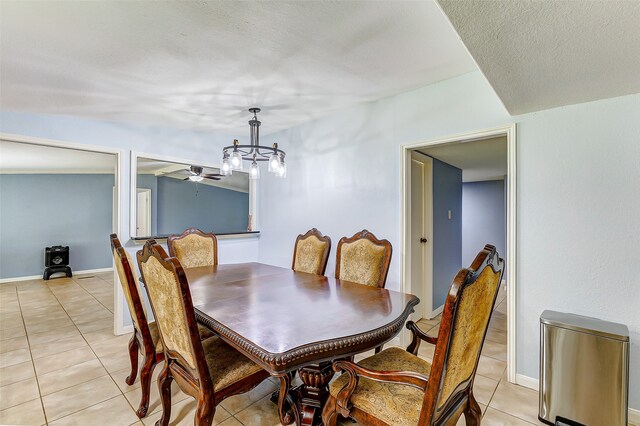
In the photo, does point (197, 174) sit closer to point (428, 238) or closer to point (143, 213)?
point (143, 213)

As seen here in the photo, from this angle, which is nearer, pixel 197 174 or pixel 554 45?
pixel 554 45

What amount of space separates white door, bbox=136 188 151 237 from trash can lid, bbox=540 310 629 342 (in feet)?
13.1

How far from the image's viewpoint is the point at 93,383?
7.11 feet

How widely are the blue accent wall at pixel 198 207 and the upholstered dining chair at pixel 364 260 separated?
89.2 inches

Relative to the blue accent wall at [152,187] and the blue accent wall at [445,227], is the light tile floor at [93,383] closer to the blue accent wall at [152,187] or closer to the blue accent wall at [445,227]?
the blue accent wall at [445,227]

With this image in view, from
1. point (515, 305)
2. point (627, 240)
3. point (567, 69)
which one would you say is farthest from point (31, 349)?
point (627, 240)

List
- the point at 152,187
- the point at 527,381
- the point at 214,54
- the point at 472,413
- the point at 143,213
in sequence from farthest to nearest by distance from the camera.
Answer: the point at 152,187 < the point at 143,213 < the point at 527,381 < the point at 214,54 < the point at 472,413

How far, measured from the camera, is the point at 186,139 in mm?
3805

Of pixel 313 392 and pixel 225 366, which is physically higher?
Answer: pixel 225 366

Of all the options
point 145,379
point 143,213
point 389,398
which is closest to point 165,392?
point 145,379

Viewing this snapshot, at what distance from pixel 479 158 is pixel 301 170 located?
231 centimetres

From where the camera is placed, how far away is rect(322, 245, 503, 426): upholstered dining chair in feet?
3.08

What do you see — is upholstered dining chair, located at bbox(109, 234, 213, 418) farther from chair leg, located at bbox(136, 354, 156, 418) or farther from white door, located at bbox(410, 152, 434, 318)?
white door, located at bbox(410, 152, 434, 318)

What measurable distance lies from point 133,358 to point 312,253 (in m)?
1.62
